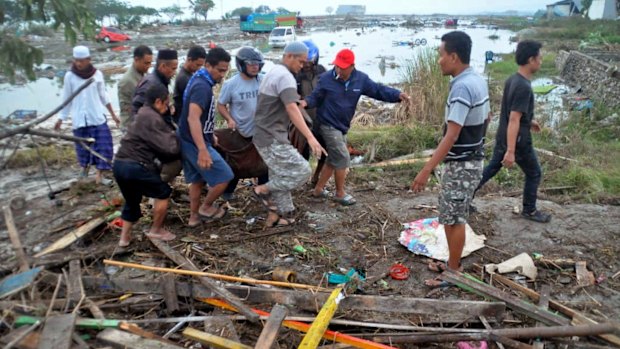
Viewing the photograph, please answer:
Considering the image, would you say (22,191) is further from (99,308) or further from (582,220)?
(582,220)

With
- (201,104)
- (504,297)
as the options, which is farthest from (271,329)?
(201,104)

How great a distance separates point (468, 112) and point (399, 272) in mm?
1503

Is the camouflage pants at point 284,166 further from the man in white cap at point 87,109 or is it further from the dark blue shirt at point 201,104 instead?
the man in white cap at point 87,109

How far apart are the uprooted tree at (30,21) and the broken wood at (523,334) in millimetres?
2685

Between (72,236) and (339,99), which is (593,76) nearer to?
(339,99)

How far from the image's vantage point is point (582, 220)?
4.74 meters

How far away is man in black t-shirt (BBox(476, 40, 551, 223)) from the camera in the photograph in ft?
13.6

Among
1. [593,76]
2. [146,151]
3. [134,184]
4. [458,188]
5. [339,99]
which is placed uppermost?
[339,99]

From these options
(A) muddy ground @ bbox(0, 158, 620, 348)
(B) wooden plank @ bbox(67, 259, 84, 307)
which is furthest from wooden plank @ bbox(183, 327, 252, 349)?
(B) wooden plank @ bbox(67, 259, 84, 307)

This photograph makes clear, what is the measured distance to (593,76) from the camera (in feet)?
44.8

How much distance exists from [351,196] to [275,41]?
83.3 feet

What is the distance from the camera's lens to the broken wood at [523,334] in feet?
8.91

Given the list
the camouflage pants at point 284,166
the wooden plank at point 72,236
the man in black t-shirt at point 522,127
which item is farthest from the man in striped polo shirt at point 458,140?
the wooden plank at point 72,236

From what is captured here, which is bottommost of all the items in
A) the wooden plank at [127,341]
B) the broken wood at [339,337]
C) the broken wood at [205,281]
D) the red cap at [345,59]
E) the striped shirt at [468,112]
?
the broken wood at [339,337]
